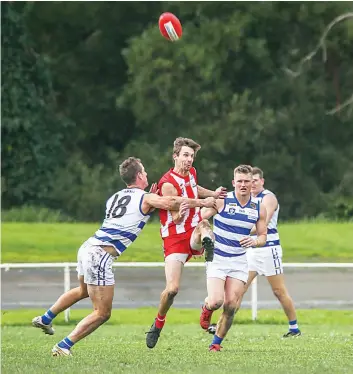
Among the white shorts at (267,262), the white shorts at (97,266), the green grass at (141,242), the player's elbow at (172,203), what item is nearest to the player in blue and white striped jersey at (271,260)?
the white shorts at (267,262)

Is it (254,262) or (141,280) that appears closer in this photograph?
(254,262)

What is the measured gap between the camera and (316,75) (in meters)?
45.2

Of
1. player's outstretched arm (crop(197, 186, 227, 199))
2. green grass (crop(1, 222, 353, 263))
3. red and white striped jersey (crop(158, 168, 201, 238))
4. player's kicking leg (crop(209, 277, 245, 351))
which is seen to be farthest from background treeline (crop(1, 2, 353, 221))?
player's kicking leg (crop(209, 277, 245, 351))

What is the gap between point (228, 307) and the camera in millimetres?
12727

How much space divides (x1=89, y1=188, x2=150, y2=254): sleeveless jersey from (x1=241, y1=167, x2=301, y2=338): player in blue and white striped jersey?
3811 millimetres

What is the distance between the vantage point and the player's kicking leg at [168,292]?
12.7m

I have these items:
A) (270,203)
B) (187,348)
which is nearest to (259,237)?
(187,348)

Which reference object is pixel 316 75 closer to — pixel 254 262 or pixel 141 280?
pixel 141 280

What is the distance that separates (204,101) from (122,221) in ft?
105

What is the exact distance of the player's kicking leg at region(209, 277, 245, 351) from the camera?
1273cm

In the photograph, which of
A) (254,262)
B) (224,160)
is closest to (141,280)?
(254,262)

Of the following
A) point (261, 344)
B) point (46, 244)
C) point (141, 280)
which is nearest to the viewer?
point (261, 344)

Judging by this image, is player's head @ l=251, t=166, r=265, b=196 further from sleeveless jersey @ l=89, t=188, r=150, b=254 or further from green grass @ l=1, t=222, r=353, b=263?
green grass @ l=1, t=222, r=353, b=263

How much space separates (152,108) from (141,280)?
2018cm
